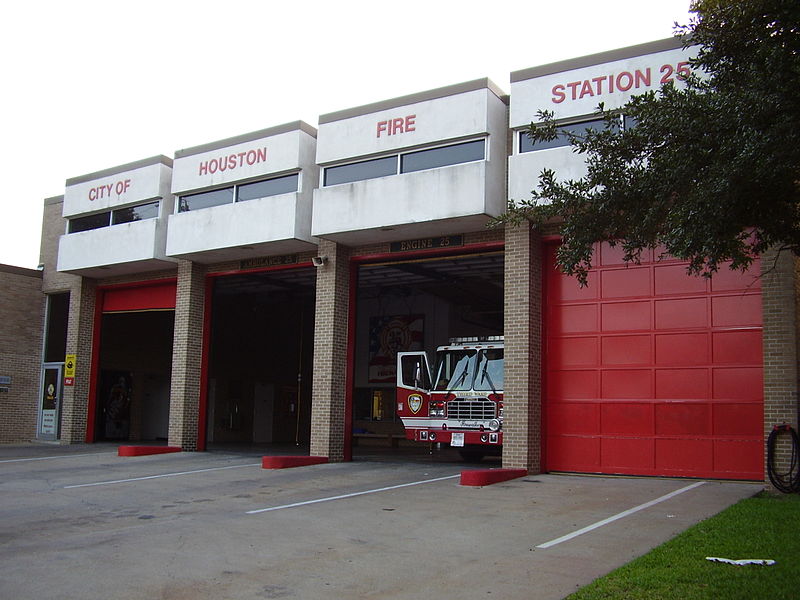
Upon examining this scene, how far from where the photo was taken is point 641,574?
23.4 feet

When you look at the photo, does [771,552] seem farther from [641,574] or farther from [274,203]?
[274,203]

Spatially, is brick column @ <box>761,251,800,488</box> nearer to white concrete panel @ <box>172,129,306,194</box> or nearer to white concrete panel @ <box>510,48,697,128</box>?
white concrete panel @ <box>510,48,697,128</box>

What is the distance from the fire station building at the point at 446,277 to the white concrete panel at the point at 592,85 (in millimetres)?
40

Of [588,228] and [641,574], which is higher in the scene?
[588,228]

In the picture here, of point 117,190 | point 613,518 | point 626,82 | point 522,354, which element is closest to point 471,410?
point 522,354

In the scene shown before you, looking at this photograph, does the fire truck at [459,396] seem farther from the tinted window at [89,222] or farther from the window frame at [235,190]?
the tinted window at [89,222]

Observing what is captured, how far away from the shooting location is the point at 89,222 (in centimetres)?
2495

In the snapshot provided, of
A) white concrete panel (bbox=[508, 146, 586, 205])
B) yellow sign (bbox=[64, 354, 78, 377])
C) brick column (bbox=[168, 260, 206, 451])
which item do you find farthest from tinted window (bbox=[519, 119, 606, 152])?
yellow sign (bbox=[64, 354, 78, 377])

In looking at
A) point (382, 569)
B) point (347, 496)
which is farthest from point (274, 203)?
point (382, 569)

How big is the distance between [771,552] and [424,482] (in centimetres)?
805

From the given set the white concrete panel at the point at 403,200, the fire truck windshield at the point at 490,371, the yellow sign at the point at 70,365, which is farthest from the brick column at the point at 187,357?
the fire truck windshield at the point at 490,371

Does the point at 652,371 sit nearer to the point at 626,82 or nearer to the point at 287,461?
the point at 626,82

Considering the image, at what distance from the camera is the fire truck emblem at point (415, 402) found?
838 inches

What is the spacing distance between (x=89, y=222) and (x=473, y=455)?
1418cm
